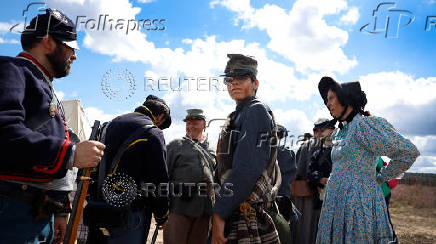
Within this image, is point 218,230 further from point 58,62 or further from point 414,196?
point 414,196

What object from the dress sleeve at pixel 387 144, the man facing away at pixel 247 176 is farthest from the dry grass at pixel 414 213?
the man facing away at pixel 247 176

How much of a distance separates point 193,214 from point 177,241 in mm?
432

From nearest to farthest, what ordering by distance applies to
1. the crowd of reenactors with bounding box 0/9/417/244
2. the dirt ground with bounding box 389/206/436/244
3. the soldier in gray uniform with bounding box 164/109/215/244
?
1. the crowd of reenactors with bounding box 0/9/417/244
2. the soldier in gray uniform with bounding box 164/109/215/244
3. the dirt ground with bounding box 389/206/436/244

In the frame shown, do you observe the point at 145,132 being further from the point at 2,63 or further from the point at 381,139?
the point at 381,139

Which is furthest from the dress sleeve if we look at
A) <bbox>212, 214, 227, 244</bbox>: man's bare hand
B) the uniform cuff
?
the uniform cuff

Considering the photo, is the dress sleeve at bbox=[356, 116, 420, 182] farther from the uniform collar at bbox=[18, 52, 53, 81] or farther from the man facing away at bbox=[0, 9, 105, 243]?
the uniform collar at bbox=[18, 52, 53, 81]

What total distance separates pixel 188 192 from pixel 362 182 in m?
2.58

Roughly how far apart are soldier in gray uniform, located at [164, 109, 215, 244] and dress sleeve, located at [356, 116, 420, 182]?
241cm

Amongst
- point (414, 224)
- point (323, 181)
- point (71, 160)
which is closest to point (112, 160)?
point (71, 160)

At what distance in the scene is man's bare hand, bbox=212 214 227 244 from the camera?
2.39 meters

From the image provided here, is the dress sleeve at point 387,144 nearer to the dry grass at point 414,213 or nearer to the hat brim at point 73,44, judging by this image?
the hat brim at point 73,44

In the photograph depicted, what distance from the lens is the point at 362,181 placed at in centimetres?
293

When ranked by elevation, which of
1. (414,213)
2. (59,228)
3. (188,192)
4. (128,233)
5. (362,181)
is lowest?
(414,213)

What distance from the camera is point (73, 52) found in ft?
7.91
